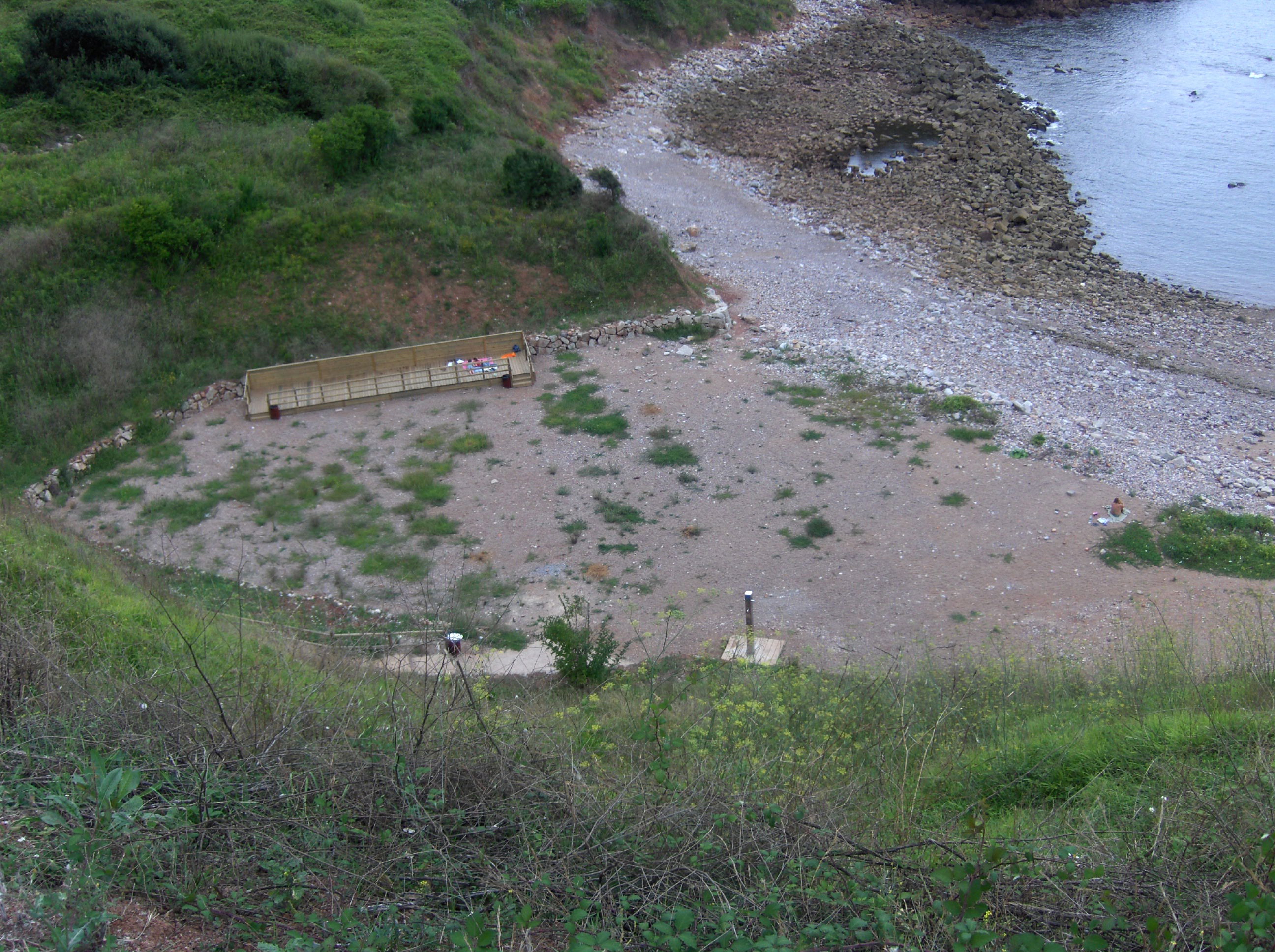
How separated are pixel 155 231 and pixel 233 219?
5.33 ft

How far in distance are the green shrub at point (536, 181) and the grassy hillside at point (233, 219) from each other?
0.30 metres

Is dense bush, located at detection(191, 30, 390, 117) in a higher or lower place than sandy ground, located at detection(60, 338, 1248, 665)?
higher

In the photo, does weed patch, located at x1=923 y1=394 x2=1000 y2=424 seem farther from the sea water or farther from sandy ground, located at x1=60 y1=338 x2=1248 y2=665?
the sea water

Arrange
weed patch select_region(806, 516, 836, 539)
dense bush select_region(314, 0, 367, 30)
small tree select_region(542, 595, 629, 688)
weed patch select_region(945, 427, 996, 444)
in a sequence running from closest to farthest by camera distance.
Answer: small tree select_region(542, 595, 629, 688) → weed patch select_region(806, 516, 836, 539) → weed patch select_region(945, 427, 996, 444) → dense bush select_region(314, 0, 367, 30)

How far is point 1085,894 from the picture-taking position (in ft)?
14.0

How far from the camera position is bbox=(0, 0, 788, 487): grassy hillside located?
17.1 meters

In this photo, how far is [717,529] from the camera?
555 inches

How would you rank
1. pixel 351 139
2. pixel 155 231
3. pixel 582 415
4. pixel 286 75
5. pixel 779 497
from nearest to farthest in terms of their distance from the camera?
pixel 779 497, pixel 582 415, pixel 155 231, pixel 351 139, pixel 286 75

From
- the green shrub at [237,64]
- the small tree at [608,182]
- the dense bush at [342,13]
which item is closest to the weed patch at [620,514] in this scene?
the small tree at [608,182]

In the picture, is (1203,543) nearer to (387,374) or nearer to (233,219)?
(387,374)

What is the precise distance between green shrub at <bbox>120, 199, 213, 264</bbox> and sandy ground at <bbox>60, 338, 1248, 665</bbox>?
3901 mm

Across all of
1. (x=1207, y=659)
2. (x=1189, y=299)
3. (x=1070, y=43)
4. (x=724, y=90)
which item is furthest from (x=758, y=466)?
(x=1070, y=43)

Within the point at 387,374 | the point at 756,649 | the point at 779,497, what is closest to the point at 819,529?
the point at 779,497

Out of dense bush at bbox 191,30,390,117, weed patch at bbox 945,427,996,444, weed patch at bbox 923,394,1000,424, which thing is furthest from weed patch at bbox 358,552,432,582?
dense bush at bbox 191,30,390,117
